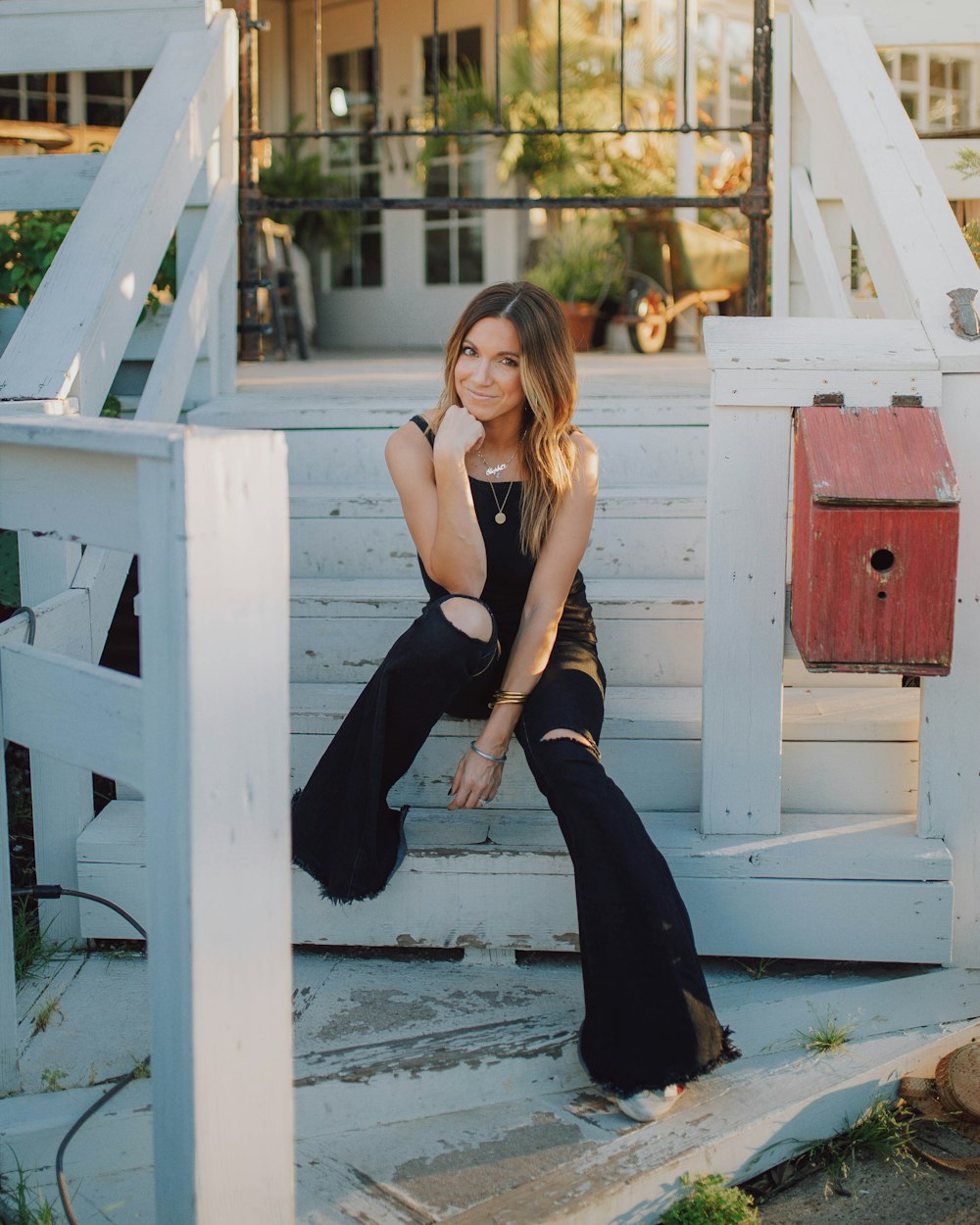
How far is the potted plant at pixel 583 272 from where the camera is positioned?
748 cm

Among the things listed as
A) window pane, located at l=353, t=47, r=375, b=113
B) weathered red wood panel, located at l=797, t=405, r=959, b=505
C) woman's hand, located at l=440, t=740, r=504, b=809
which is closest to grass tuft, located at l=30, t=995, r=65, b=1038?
woman's hand, located at l=440, t=740, r=504, b=809

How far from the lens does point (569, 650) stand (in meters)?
2.52

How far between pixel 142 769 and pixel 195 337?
80.1 inches

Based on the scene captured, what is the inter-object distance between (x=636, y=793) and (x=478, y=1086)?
2.46 ft

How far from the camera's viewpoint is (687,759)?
2.62m

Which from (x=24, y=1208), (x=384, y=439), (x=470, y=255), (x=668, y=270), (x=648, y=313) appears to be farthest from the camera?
(x=470, y=255)

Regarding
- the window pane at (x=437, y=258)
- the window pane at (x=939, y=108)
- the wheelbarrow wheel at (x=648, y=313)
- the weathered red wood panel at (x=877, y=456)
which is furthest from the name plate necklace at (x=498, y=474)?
the window pane at (x=437, y=258)

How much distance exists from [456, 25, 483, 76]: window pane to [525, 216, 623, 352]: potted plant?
1469 mm

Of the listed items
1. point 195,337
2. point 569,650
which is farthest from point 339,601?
point 195,337

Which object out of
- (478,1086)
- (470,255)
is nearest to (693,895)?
(478,1086)

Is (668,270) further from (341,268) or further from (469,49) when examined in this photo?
(341,268)

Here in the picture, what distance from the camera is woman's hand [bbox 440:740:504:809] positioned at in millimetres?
2434

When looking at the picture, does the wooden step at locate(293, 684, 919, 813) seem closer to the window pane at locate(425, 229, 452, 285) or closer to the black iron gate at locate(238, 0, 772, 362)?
the black iron gate at locate(238, 0, 772, 362)

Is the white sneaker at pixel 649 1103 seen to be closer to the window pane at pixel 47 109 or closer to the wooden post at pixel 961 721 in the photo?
the wooden post at pixel 961 721
